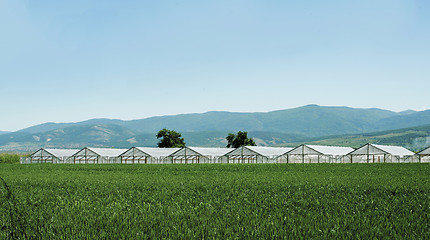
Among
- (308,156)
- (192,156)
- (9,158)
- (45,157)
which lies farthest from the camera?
(45,157)

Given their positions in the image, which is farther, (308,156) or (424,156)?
(308,156)

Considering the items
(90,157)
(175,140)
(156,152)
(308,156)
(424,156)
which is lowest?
(424,156)

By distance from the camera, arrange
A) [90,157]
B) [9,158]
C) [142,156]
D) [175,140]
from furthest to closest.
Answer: [175,140] → [90,157] → [9,158] → [142,156]

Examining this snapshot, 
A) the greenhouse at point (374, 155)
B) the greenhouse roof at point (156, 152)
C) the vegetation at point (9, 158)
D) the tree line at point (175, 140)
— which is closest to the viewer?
the greenhouse at point (374, 155)

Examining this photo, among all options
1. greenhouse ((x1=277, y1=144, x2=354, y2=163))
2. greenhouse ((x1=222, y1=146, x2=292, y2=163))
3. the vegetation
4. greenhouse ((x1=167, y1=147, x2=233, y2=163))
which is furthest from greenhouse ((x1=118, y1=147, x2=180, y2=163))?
greenhouse ((x1=277, y1=144, x2=354, y2=163))

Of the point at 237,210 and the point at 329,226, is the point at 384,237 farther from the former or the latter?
the point at 237,210

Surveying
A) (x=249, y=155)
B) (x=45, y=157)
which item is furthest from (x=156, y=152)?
(x=45, y=157)

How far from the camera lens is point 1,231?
8969mm

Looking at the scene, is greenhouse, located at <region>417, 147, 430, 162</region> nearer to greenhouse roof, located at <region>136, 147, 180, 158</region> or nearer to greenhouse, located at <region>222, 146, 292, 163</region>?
greenhouse, located at <region>222, 146, 292, 163</region>

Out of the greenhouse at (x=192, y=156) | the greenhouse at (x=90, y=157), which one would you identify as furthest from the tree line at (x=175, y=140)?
the greenhouse at (x=192, y=156)

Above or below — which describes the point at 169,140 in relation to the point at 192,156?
above

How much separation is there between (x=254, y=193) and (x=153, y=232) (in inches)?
318

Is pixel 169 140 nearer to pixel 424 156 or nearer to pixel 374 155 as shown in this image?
pixel 374 155

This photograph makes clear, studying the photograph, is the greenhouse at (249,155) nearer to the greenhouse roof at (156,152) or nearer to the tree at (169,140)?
the greenhouse roof at (156,152)
